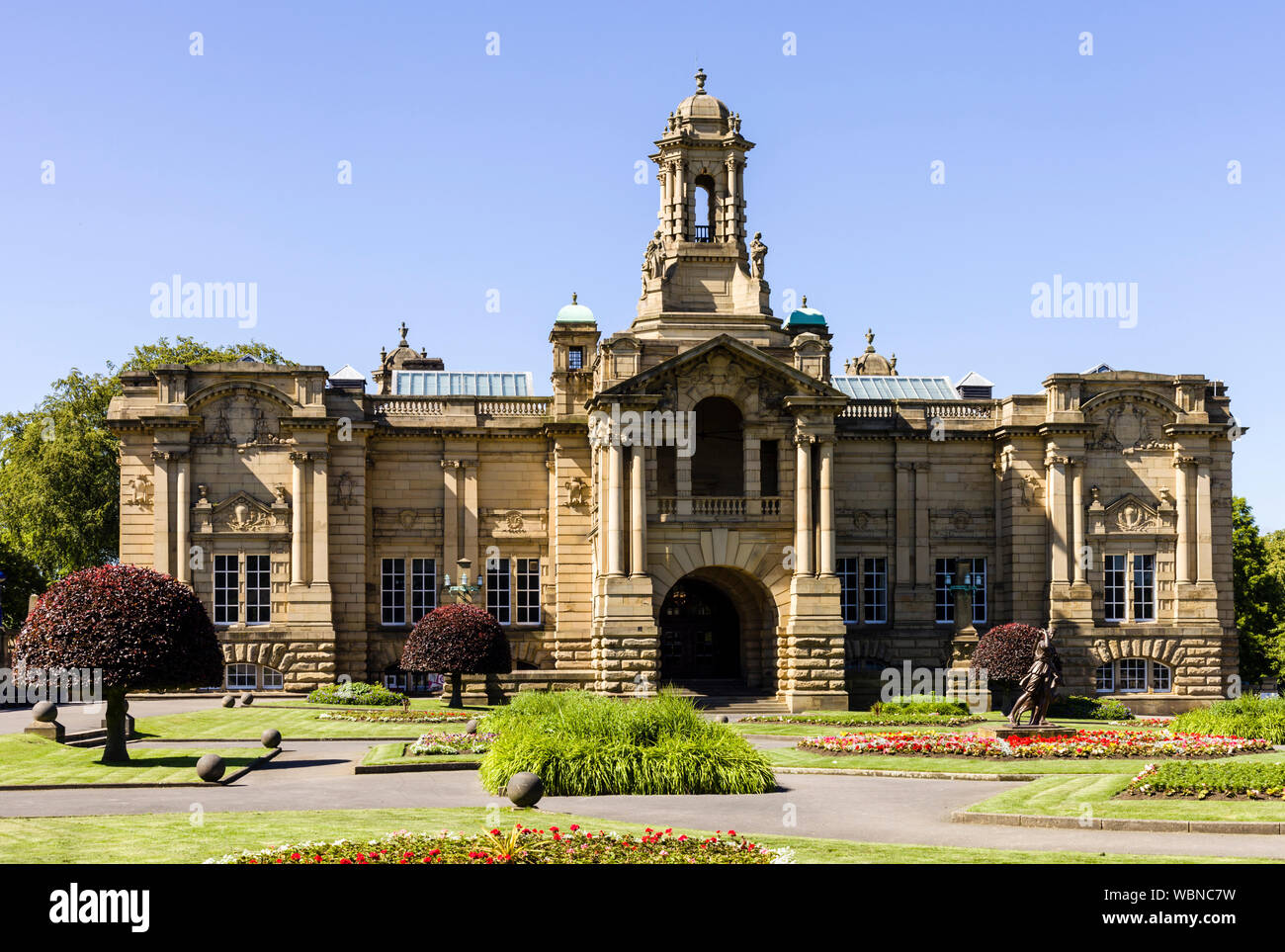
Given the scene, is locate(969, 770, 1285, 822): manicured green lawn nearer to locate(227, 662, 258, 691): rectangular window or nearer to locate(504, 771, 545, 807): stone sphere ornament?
locate(504, 771, 545, 807): stone sphere ornament

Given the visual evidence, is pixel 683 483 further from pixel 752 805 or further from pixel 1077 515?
pixel 752 805

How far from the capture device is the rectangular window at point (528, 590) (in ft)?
186

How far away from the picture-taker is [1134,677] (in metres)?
56.1

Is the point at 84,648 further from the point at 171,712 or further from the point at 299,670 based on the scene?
the point at 299,670

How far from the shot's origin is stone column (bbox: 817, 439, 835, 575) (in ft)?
169

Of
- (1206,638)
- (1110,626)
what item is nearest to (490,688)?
(1110,626)

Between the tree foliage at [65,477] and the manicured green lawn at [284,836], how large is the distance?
154 ft

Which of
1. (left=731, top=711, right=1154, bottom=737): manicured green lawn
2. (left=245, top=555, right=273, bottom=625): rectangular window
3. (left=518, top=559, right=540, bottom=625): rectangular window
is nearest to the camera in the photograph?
(left=731, top=711, right=1154, bottom=737): manicured green lawn

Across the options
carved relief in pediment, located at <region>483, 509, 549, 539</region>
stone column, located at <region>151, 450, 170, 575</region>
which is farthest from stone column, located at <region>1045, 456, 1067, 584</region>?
stone column, located at <region>151, 450, 170, 575</region>

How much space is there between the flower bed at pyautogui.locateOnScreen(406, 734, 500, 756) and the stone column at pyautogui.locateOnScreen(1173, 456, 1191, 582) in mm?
32312

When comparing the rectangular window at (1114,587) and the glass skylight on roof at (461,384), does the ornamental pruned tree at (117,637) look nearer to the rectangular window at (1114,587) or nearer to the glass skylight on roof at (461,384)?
the glass skylight on roof at (461,384)

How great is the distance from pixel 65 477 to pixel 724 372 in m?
32.7

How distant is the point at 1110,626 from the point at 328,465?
2982 cm

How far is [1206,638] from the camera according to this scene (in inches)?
2206
